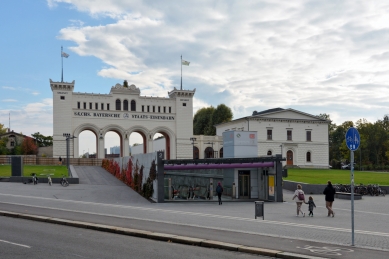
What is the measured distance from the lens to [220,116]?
118125 millimetres

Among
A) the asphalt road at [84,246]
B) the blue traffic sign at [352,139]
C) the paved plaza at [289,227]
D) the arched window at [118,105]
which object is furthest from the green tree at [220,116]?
the blue traffic sign at [352,139]

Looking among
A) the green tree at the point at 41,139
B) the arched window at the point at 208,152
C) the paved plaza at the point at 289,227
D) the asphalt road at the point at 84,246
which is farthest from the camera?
the green tree at the point at 41,139

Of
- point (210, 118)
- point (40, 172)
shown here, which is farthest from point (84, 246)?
point (210, 118)

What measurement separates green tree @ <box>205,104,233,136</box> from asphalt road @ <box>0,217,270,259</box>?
10207cm

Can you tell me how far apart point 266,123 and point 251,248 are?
252 feet

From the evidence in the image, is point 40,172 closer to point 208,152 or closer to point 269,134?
point 208,152

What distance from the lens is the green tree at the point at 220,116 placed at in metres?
118

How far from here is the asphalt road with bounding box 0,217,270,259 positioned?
38.1 feet

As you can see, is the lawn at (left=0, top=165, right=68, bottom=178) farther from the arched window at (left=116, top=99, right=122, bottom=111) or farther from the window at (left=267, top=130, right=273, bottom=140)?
the window at (left=267, top=130, right=273, bottom=140)

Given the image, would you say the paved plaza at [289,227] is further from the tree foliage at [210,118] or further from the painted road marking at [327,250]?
the tree foliage at [210,118]

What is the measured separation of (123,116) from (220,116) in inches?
1602

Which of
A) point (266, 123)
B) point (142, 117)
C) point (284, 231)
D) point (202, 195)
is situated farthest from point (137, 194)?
point (266, 123)

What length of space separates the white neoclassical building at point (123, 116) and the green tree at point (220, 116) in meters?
29.6

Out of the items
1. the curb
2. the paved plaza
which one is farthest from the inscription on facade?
the curb
